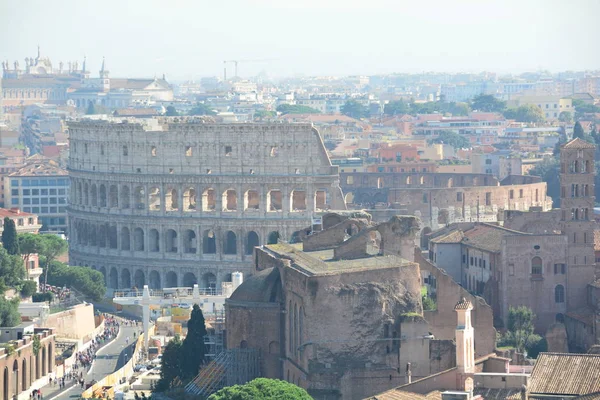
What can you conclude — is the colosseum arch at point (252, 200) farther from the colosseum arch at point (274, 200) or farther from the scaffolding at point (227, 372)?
the scaffolding at point (227, 372)

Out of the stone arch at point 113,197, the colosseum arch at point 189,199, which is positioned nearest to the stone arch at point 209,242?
the colosseum arch at point 189,199

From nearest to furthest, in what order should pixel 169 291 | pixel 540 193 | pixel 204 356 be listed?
pixel 204 356 → pixel 169 291 → pixel 540 193

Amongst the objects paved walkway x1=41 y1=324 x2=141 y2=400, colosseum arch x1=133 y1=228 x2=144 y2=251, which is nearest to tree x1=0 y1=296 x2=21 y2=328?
paved walkway x1=41 y1=324 x2=141 y2=400

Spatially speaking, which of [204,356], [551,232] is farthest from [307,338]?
[551,232]

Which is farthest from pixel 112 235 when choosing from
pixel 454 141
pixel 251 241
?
pixel 454 141

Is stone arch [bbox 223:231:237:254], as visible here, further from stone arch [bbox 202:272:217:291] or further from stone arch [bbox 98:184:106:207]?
stone arch [bbox 98:184:106:207]

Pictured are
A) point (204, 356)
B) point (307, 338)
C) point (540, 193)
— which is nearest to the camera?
point (307, 338)

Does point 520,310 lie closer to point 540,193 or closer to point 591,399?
point 591,399
